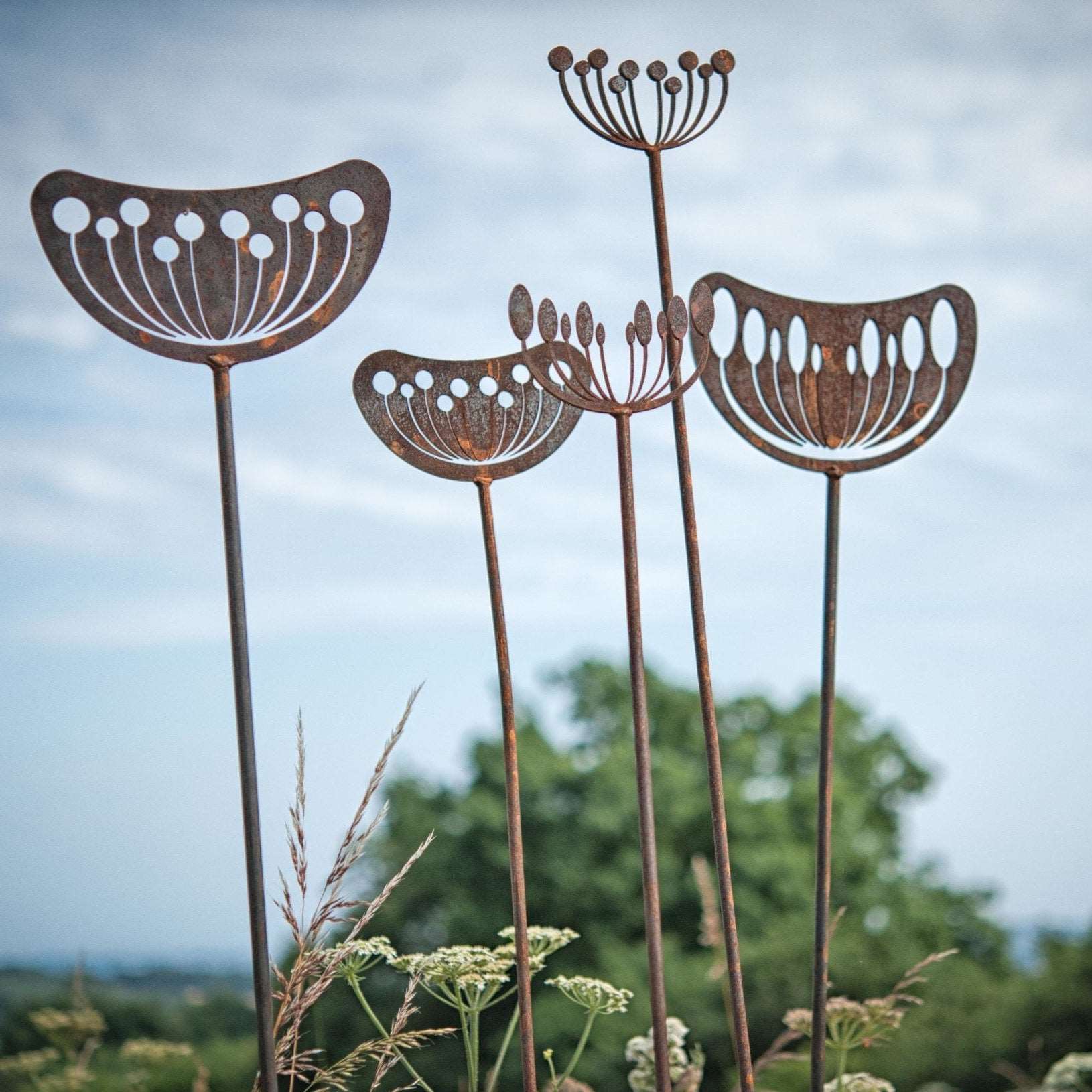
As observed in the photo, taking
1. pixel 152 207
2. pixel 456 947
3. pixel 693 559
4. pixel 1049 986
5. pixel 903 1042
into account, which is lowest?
pixel 903 1042

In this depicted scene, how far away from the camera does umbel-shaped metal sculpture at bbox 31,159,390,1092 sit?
1496mm

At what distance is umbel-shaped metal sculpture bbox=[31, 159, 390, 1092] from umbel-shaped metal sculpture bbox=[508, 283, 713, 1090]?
0.23 metres

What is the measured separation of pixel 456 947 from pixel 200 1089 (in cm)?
106

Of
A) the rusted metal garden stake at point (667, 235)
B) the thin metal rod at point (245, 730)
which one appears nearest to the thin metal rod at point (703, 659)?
the rusted metal garden stake at point (667, 235)

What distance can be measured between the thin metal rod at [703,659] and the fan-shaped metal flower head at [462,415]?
0.21 metres

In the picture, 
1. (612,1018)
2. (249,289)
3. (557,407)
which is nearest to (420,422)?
(557,407)

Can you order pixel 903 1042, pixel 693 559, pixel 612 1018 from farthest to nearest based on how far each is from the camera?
pixel 612 1018
pixel 903 1042
pixel 693 559

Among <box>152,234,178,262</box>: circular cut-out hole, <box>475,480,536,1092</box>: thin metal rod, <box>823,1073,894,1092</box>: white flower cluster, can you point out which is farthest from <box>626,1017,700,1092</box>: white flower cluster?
<box>152,234,178,262</box>: circular cut-out hole

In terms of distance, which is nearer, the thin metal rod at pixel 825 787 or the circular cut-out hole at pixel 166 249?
the circular cut-out hole at pixel 166 249

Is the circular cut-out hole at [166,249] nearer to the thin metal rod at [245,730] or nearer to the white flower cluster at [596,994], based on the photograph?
the thin metal rod at [245,730]

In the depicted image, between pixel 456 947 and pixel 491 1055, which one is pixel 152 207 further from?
pixel 491 1055

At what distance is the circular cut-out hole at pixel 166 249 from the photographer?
1536 mm

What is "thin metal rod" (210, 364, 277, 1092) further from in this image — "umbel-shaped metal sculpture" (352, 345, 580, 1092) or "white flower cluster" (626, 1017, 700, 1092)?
"white flower cluster" (626, 1017, 700, 1092)

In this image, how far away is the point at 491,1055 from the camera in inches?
321
